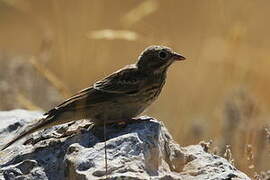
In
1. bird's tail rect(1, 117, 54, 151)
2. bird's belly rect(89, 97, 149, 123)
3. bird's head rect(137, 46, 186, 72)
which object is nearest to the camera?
bird's tail rect(1, 117, 54, 151)

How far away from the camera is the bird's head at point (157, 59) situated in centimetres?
728

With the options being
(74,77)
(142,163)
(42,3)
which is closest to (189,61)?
(74,77)

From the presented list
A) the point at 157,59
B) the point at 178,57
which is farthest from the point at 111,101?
the point at 178,57

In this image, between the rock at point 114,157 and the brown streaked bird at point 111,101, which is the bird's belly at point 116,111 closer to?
the brown streaked bird at point 111,101

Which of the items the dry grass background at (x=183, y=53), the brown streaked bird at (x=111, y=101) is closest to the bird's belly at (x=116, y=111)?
the brown streaked bird at (x=111, y=101)

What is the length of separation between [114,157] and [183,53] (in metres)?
Answer: 8.96

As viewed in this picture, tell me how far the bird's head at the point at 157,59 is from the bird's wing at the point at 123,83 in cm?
10

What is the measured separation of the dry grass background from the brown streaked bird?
2.94 feet

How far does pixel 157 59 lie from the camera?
288 inches

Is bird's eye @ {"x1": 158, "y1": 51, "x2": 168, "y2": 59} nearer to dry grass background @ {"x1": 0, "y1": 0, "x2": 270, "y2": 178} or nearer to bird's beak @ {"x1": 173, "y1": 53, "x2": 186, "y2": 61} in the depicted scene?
bird's beak @ {"x1": 173, "y1": 53, "x2": 186, "y2": 61}

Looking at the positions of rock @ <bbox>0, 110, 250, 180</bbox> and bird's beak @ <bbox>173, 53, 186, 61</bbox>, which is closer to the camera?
rock @ <bbox>0, 110, 250, 180</bbox>

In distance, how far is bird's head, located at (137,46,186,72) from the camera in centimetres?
728

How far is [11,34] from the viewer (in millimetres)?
17656

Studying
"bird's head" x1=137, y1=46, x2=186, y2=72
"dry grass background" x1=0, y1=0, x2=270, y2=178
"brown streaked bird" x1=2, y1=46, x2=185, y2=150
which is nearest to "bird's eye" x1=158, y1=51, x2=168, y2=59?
"bird's head" x1=137, y1=46, x2=186, y2=72
